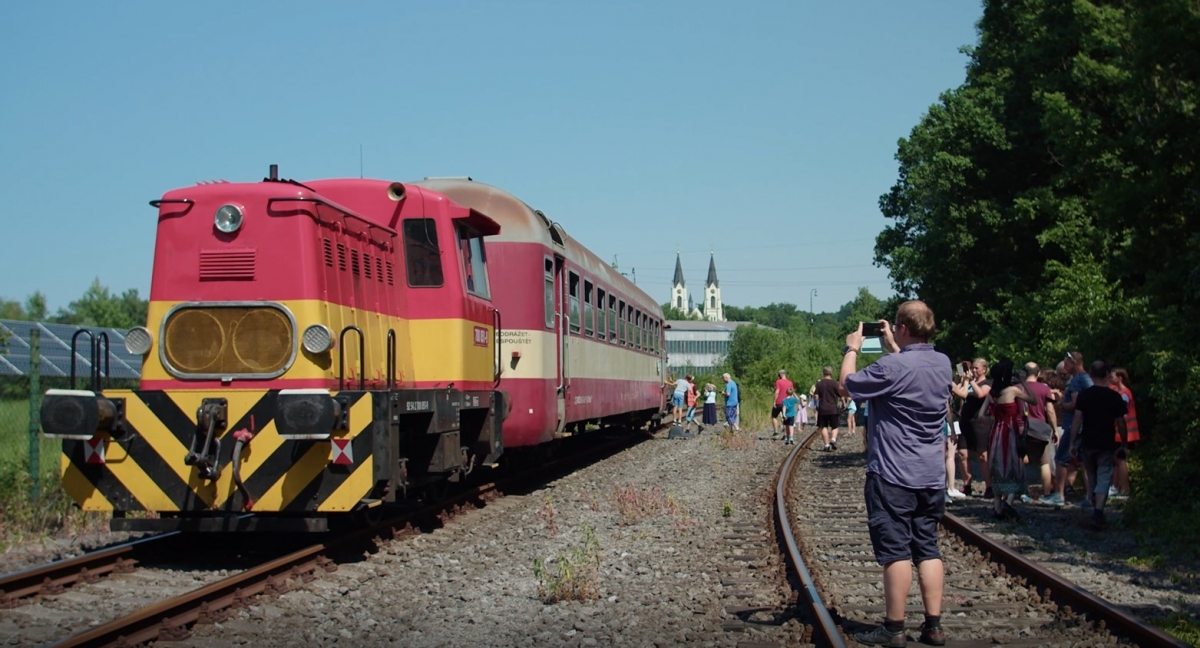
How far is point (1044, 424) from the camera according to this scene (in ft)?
39.2

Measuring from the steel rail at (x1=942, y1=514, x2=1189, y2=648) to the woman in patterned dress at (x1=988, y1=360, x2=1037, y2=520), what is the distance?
1.15 metres

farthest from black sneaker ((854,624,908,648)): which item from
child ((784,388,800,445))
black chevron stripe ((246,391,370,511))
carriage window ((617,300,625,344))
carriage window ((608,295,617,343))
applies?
child ((784,388,800,445))

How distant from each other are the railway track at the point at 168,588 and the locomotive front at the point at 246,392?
0.32 m

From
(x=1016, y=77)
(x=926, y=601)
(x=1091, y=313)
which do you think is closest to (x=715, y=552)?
(x=926, y=601)

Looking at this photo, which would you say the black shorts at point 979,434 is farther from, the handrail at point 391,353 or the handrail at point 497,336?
the handrail at point 391,353

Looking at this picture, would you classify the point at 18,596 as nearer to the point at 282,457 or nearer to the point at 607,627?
the point at 282,457

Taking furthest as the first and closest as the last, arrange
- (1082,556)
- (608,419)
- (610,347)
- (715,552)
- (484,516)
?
(608,419)
(610,347)
(484,516)
(715,552)
(1082,556)

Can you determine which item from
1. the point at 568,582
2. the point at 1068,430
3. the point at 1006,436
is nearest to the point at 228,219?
the point at 568,582

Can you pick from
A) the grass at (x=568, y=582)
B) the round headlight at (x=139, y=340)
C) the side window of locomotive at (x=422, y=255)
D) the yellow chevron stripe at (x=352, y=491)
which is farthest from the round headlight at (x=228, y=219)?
the grass at (x=568, y=582)

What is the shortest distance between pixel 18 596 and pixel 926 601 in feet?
18.4

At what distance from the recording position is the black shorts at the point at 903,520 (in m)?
5.86

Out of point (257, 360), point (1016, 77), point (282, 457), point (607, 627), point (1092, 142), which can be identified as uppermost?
point (1016, 77)

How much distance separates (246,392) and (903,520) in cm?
488

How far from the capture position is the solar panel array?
44.2 ft
